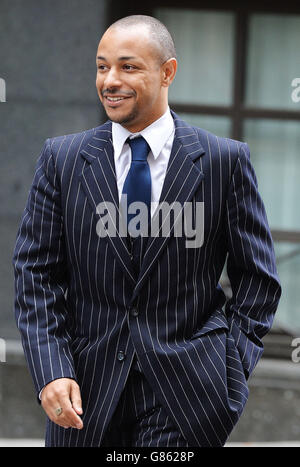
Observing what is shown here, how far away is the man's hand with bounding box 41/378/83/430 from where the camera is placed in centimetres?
286

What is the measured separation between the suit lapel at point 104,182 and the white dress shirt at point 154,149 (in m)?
0.03

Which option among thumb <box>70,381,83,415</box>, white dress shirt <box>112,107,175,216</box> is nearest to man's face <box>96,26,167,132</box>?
white dress shirt <box>112,107,175,216</box>

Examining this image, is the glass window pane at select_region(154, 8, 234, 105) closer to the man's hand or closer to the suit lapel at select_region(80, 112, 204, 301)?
the suit lapel at select_region(80, 112, 204, 301)

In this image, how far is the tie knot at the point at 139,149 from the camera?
10.0ft

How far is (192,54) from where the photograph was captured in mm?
7219

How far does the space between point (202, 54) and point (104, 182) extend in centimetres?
440

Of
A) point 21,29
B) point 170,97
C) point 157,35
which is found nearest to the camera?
point 157,35

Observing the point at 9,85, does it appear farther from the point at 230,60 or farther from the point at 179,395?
the point at 179,395

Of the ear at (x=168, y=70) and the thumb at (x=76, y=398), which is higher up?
the ear at (x=168, y=70)

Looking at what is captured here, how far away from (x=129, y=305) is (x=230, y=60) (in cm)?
455

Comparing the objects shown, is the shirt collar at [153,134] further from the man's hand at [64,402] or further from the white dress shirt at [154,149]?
the man's hand at [64,402]

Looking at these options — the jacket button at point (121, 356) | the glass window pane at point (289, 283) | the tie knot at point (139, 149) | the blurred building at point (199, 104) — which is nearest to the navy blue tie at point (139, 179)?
the tie knot at point (139, 149)

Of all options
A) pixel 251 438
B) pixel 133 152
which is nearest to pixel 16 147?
pixel 251 438

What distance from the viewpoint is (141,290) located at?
300 cm
